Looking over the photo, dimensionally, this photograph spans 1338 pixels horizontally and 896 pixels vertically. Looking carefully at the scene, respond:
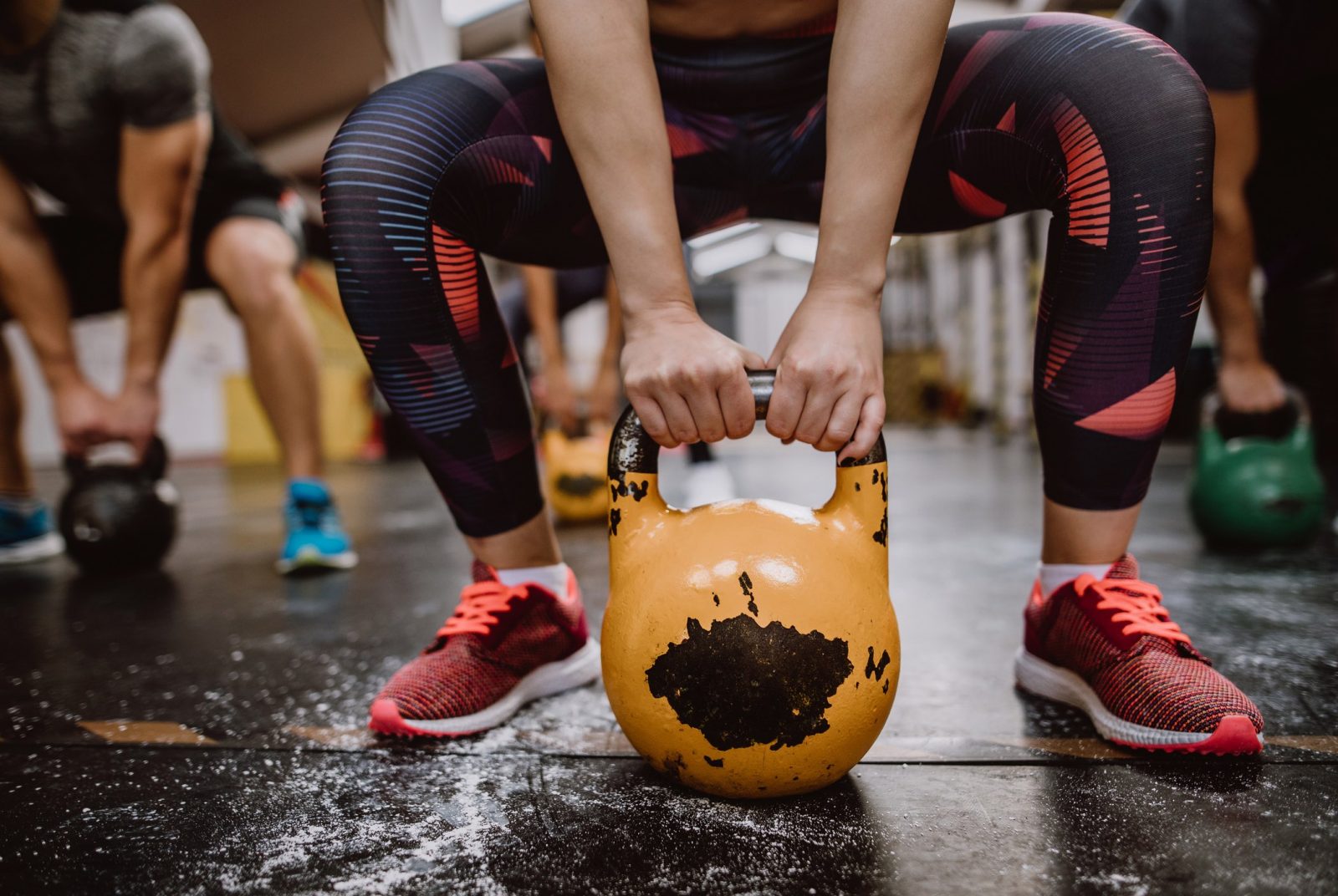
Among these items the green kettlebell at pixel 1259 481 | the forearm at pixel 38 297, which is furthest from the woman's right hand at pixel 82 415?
the green kettlebell at pixel 1259 481

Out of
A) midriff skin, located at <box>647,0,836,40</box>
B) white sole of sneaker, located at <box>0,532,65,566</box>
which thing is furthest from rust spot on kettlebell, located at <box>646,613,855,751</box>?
white sole of sneaker, located at <box>0,532,65,566</box>

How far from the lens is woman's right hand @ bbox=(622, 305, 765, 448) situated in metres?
0.59

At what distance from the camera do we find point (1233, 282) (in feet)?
4.85

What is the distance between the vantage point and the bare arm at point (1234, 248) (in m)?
1.43

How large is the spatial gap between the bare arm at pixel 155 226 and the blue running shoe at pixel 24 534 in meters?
0.73

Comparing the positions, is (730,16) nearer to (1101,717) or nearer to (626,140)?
(626,140)

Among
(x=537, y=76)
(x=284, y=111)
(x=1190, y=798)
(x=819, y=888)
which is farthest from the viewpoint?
(x=284, y=111)

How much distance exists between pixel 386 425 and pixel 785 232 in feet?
24.6

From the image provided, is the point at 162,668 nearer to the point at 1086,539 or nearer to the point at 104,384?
the point at 1086,539

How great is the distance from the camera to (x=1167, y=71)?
0.71 m

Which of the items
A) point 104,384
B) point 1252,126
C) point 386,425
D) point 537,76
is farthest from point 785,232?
point 537,76

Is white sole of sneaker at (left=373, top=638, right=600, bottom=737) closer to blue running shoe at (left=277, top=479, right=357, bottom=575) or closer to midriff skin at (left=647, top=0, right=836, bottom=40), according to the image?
midriff skin at (left=647, top=0, right=836, bottom=40)

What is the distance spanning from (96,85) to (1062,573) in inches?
75.7

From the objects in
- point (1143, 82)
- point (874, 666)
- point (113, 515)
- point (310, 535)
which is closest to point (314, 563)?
point (310, 535)
